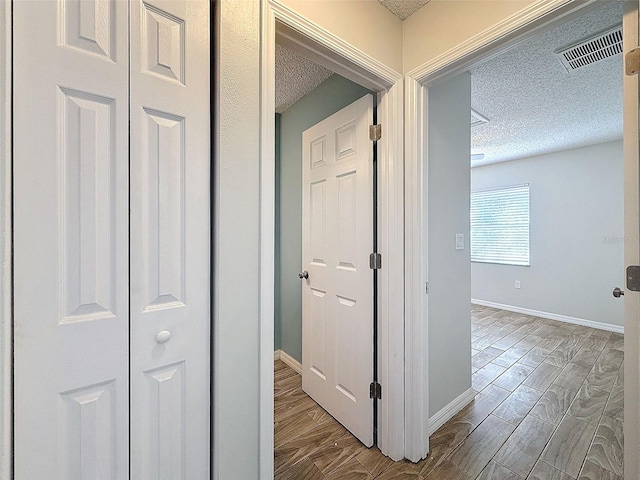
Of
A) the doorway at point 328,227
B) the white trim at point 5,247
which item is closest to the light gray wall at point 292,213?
the doorway at point 328,227

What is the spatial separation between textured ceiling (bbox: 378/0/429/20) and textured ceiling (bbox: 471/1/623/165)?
556 millimetres

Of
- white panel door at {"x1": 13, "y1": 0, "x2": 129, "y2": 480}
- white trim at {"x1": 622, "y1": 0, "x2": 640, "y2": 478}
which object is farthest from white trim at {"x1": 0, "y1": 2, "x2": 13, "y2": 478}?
white trim at {"x1": 622, "y1": 0, "x2": 640, "y2": 478}

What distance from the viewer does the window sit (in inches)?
177

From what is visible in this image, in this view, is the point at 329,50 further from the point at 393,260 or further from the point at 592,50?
the point at 592,50

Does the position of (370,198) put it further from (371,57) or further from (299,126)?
(299,126)

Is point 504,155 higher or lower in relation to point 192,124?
higher

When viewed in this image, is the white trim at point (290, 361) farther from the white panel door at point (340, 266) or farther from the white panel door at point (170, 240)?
the white panel door at point (170, 240)

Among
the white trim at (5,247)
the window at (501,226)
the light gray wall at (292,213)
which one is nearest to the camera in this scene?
the white trim at (5,247)

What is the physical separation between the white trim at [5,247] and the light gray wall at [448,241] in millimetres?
1783

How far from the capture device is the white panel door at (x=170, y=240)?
0.79 meters

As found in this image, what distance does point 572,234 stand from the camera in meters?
3.99

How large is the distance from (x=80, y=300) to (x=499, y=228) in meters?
5.55

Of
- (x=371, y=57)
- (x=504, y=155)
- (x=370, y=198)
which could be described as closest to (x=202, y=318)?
(x=370, y=198)

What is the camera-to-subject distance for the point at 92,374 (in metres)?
0.73
